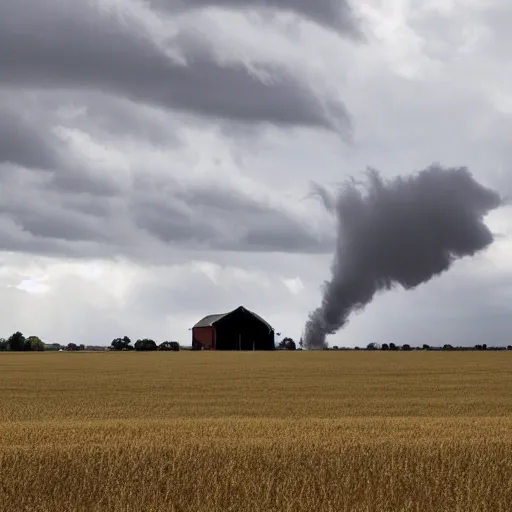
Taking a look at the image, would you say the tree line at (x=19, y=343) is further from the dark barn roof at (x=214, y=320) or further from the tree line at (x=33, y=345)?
the dark barn roof at (x=214, y=320)

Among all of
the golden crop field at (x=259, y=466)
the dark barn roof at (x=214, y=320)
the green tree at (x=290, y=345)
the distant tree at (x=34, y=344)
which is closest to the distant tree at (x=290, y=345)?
the green tree at (x=290, y=345)

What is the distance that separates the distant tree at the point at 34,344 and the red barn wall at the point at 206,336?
29.7m

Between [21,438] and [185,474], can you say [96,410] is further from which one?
[185,474]

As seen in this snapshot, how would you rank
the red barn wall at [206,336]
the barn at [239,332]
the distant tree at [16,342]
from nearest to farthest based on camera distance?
the barn at [239,332] → the red barn wall at [206,336] → the distant tree at [16,342]

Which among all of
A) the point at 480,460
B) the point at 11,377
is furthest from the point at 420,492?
the point at 11,377

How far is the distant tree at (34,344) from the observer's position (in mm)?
150125

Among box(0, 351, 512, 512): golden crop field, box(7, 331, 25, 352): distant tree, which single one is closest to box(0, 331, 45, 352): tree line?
box(7, 331, 25, 352): distant tree

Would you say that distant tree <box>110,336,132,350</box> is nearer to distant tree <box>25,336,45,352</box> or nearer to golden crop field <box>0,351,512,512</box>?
distant tree <box>25,336,45,352</box>

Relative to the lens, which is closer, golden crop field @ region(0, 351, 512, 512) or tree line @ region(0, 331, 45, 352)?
golden crop field @ region(0, 351, 512, 512)

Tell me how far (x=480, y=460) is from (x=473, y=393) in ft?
88.0

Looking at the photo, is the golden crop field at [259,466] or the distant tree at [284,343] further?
the distant tree at [284,343]

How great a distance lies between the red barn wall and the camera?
13501 centimetres

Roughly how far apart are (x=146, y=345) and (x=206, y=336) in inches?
657

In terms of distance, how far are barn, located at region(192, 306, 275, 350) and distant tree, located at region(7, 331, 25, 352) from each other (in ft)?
117
